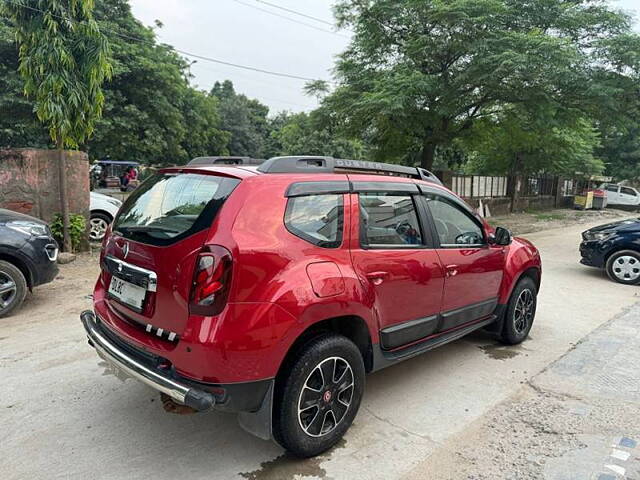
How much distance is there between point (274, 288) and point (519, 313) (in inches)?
124

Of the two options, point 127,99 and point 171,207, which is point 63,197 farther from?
point 127,99

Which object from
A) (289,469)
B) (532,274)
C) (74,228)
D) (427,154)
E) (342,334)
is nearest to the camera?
(289,469)

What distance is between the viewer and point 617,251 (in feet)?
25.0

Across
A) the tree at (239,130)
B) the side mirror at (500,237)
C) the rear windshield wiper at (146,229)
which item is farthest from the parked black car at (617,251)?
the tree at (239,130)

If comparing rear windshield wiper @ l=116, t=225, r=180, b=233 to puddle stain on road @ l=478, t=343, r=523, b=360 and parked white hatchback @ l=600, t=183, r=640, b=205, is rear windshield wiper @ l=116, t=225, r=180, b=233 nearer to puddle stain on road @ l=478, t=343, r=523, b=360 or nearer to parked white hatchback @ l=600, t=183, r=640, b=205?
puddle stain on road @ l=478, t=343, r=523, b=360

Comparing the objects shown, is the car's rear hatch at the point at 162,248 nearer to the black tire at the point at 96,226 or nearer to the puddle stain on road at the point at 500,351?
the puddle stain on road at the point at 500,351

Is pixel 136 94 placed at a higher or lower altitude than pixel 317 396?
higher

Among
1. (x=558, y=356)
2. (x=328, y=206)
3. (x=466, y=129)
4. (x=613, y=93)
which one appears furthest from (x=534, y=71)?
(x=328, y=206)

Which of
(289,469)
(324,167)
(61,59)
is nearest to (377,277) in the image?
(324,167)

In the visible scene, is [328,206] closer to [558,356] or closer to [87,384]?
[87,384]

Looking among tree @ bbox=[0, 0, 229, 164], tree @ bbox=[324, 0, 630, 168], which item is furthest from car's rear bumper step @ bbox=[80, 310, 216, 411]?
tree @ bbox=[0, 0, 229, 164]

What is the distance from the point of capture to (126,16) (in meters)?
20.7

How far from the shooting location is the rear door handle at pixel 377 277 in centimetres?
286

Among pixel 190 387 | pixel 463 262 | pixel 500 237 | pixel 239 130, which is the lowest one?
pixel 190 387
